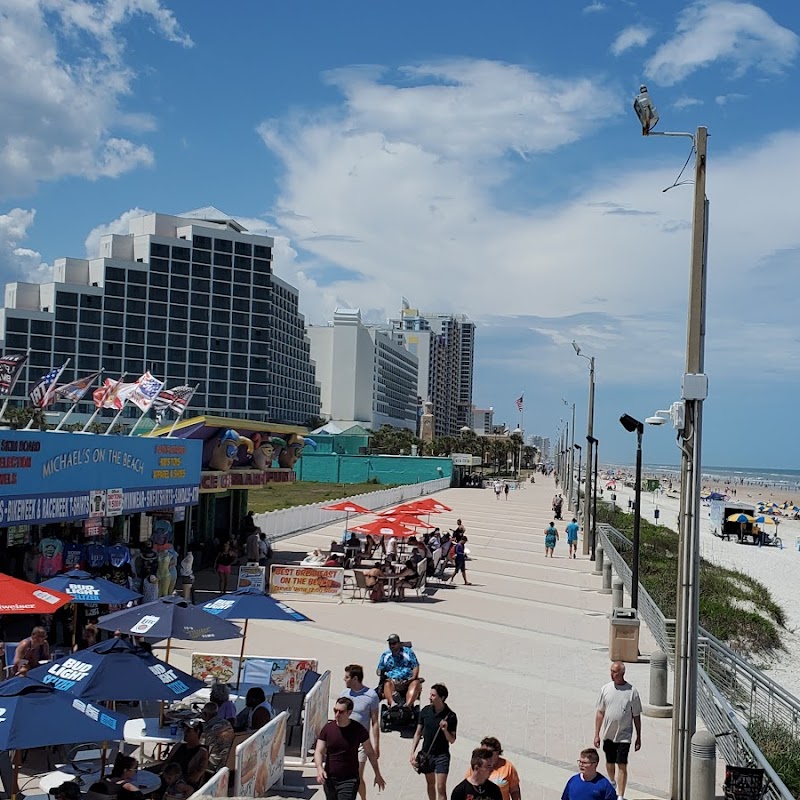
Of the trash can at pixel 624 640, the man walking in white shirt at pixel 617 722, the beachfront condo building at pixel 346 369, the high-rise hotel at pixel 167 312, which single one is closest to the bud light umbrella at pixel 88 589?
the man walking in white shirt at pixel 617 722

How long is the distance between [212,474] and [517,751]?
15.2 meters

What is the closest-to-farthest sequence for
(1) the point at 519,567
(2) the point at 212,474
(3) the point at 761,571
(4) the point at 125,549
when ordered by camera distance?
(4) the point at 125,549
(2) the point at 212,474
(1) the point at 519,567
(3) the point at 761,571

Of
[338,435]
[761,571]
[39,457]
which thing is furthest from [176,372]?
[39,457]

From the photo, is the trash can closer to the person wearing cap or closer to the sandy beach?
the sandy beach

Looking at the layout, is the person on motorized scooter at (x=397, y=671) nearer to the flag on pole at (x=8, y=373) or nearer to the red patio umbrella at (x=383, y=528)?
the flag on pole at (x=8, y=373)

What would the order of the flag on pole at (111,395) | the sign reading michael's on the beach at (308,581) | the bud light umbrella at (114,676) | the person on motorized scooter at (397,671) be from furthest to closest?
the sign reading michael's on the beach at (308,581) < the flag on pole at (111,395) < the person on motorized scooter at (397,671) < the bud light umbrella at (114,676)

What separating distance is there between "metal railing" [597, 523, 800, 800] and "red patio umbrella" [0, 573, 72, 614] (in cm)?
733

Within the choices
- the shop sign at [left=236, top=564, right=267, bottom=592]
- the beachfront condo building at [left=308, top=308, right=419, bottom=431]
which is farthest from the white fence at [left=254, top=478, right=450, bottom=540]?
the beachfront condo building at [left=308, top=308, right=419, bottom=431]

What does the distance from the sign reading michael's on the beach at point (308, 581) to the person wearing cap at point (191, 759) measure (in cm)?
1333

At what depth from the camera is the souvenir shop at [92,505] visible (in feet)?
50.5

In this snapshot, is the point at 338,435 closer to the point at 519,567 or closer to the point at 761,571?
the point at 761,571

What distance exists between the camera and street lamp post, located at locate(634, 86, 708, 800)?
9.02 m

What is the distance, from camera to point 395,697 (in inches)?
451

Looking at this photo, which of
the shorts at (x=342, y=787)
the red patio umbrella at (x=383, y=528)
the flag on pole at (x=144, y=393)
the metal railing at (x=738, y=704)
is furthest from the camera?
the red patio umbrella at (x=383, y=528)
